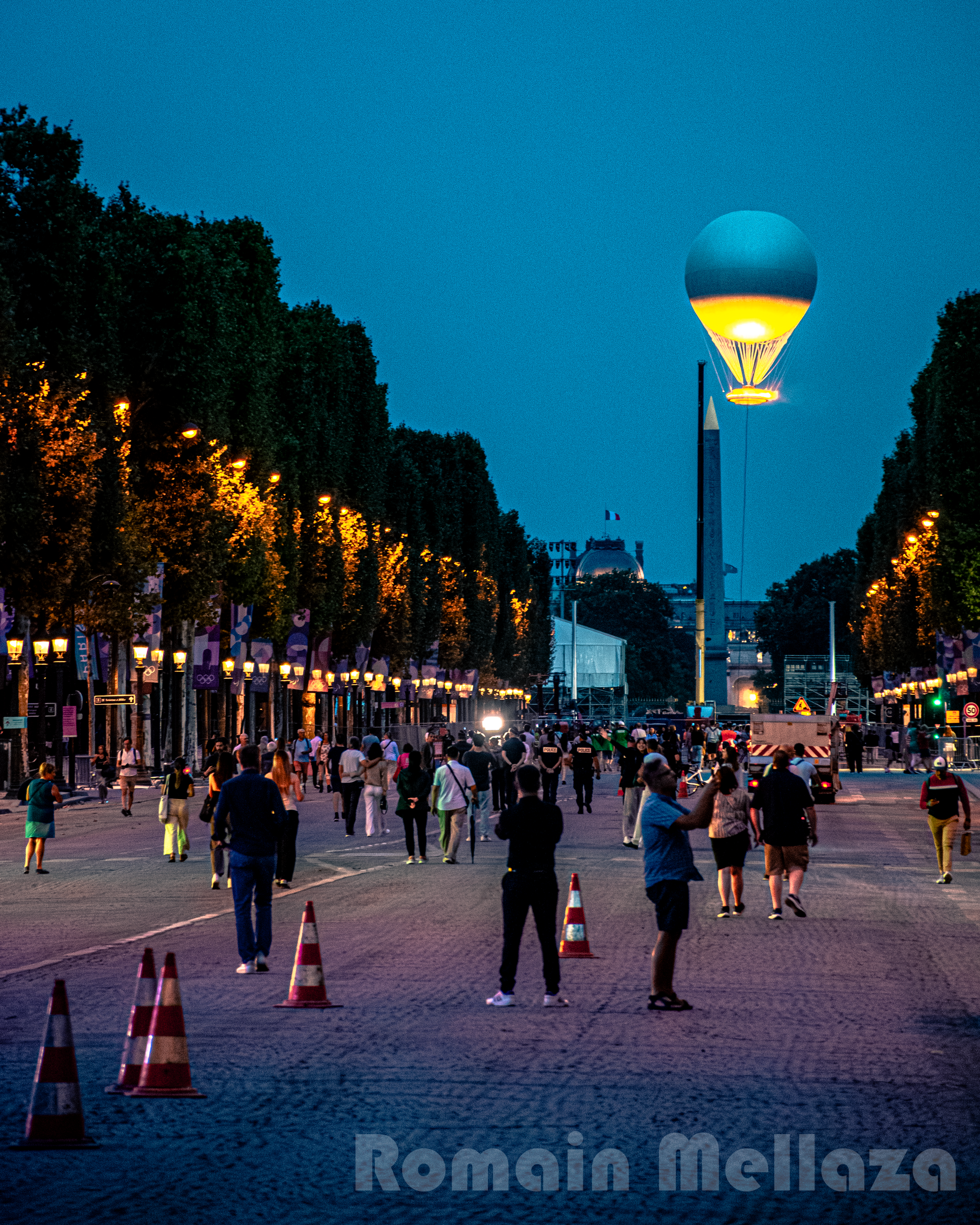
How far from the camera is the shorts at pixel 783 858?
19984mm

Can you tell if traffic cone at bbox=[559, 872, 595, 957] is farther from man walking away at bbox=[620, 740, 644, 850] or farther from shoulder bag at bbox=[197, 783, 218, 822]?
man walking away at bbox=[620, 740, 644, 850]

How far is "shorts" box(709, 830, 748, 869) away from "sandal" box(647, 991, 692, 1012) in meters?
7.12

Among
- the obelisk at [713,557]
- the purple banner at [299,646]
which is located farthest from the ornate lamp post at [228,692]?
the obelisk at [713,557]

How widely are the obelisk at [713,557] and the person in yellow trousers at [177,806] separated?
103 metres

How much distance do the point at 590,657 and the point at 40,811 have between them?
16392cm

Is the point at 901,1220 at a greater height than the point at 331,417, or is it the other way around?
the point at 331,417

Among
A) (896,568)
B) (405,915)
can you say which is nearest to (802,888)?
(405,915)

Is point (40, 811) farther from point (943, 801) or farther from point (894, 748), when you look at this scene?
point (894, 748)

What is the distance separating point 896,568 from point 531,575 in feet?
186

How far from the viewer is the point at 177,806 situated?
91.0 ft

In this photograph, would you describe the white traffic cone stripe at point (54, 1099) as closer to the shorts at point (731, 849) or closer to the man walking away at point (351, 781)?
the shorts at point (731, 849)

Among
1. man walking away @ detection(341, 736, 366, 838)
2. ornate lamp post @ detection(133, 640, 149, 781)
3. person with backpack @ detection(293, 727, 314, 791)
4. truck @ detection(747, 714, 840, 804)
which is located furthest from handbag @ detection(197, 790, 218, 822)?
ornate lamp post @ detection(133, 640, 149, 781)

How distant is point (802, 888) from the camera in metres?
23.7

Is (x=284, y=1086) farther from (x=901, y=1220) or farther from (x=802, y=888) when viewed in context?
(x=802, y=888)
